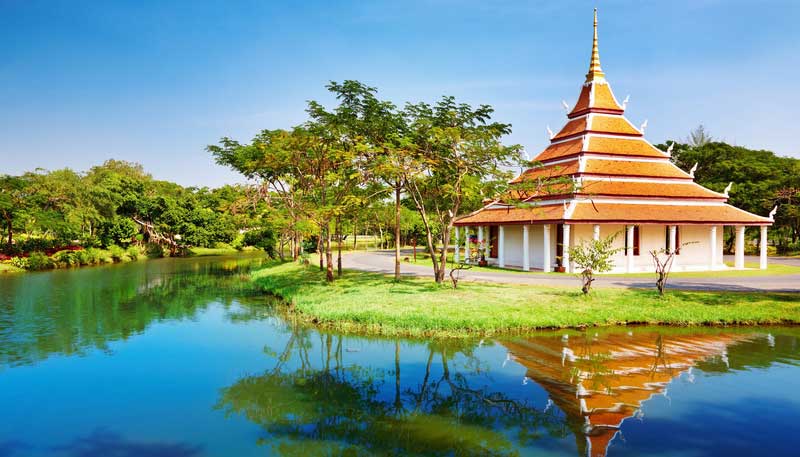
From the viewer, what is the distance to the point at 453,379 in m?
12.2

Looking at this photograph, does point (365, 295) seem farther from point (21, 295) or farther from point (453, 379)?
point (21, 295)

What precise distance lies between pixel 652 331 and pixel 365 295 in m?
10.7

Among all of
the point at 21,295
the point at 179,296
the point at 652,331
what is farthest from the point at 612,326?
the point at 21,295

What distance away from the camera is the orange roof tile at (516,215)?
30892 millimetres

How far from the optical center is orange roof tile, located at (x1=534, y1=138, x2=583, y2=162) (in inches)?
1339

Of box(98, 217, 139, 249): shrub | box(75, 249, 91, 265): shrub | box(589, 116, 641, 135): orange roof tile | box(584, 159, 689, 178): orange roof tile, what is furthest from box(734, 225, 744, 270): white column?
box(98, 217, 139, 249): shrub

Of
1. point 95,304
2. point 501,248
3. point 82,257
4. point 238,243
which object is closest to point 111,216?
point 82,257

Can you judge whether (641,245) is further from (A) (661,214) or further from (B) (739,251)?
(B) (739,251)

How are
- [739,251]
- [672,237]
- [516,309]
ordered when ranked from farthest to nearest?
[739,251]
[672,237]
[516,309]

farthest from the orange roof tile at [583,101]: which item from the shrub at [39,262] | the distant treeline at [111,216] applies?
the shrub at [39,262]

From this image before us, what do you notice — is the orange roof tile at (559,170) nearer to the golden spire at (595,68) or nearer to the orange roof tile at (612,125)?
the orange roof tile at (612,125)

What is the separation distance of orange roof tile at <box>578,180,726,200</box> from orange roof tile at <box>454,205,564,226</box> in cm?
214

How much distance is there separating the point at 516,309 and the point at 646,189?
19.2m

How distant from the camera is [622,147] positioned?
34.3 metres
